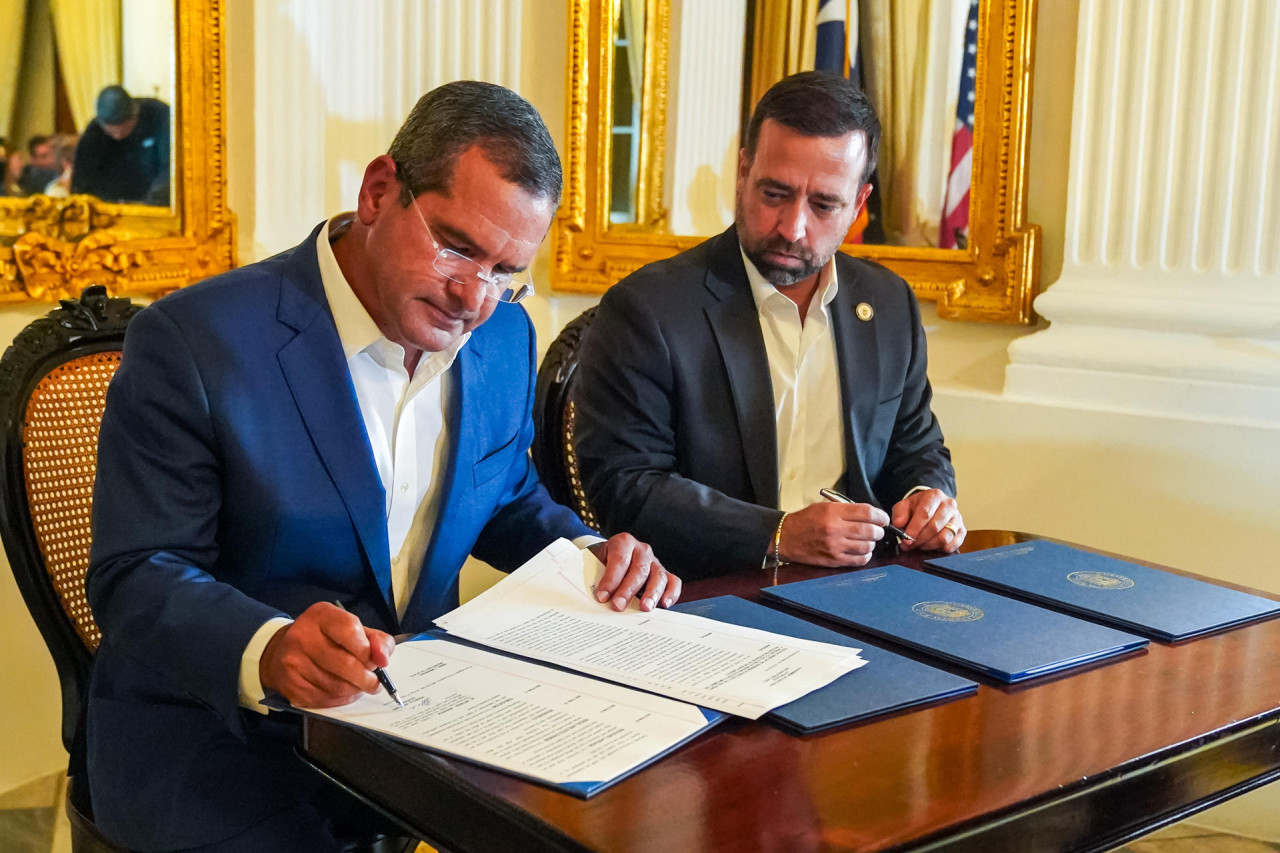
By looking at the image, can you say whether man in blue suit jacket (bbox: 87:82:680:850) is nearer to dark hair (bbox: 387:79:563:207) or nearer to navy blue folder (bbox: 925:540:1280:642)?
dark hair (bbox: 387:79:563:207)

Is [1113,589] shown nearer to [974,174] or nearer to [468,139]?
[468,139]

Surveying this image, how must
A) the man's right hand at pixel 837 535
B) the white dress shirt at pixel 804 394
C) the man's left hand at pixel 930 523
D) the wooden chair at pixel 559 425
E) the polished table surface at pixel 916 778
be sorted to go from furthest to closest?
Result: the wooden chair at pixel 559 425 → the white dress shirt at pixel 804 394 → the man's left hand at pixel 930 523 → the man's right hand at pixel 837 535 → the polished table surface at pixel 916 778

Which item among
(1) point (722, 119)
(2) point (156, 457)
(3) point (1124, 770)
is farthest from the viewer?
(1) point (722, 119)

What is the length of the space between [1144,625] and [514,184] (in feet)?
3.53

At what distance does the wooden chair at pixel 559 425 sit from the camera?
2.89 meters

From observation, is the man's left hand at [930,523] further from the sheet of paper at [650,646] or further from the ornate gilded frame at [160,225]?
the ornate gilded frame at [160,225]

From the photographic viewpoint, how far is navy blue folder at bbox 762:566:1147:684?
1.58 m

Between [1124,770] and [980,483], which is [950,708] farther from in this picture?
[980,483]

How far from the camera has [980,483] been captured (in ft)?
11.5

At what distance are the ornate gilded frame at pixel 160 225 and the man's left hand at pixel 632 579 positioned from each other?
2.22 metres

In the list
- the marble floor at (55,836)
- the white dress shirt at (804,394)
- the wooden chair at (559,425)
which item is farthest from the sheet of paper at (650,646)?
the marble floor at (55,836)

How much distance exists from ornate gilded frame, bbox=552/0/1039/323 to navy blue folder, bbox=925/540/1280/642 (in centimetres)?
151

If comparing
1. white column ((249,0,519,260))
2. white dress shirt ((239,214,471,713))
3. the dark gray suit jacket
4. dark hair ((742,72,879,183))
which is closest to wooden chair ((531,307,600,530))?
the dark gray suit jacket

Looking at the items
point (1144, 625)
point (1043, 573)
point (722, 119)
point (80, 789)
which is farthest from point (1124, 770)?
point (722, 119)
